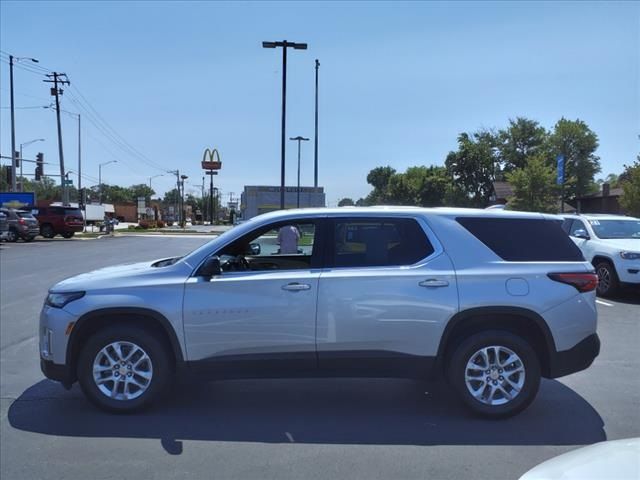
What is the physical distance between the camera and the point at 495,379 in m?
4.74

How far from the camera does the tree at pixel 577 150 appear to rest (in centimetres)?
6938

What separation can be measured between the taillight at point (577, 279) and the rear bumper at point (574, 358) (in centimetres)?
43

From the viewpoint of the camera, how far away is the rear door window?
486cm

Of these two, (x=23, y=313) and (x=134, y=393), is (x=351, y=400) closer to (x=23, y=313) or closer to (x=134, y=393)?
(x=134, y=393)

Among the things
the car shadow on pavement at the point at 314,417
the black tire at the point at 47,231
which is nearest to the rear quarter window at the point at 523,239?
the car shadow on pavement at the point at 314,417

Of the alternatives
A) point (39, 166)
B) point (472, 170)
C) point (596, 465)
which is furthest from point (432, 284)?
point (472, 170)

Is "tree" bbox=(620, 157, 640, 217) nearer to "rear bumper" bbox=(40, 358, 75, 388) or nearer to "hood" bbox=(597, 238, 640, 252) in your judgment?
"hood" bbox=(597, 238, 640, 252)

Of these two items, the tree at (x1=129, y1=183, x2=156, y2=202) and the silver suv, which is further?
the tree at (x1=129, y1=183, x2=156, y2=202)

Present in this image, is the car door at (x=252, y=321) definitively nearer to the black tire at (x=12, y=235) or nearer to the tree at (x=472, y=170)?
the black tire at (x=12, y=235)

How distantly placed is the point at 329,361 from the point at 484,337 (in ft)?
4.39

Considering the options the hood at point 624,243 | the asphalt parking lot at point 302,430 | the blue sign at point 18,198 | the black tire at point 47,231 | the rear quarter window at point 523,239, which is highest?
the blue sign at point 18,198

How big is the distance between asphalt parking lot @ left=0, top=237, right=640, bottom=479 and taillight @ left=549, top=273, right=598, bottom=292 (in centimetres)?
113

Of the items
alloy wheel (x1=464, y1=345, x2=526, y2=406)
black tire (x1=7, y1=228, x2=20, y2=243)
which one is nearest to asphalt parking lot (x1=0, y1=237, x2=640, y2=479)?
alloy wheel (x1=464, y1=345, x2=526, y2=406)

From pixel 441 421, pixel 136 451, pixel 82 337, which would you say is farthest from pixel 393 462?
pixel 82 337
